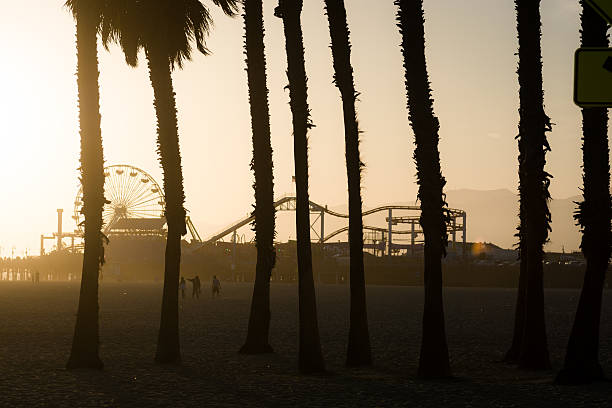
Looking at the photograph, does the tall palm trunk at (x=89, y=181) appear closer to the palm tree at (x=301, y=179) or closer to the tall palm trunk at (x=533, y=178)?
the palm tree at (x=301, y=179)

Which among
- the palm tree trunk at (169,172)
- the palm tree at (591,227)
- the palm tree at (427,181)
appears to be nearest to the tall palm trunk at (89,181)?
the palm tree trunk at (169,172)

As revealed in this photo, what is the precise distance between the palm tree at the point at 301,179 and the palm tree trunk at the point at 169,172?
316cm

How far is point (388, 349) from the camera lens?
24953 millimetres

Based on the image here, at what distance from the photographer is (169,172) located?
2153cm

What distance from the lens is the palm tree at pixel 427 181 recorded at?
17.8 meters

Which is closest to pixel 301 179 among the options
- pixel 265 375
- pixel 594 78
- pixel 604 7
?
pixel 265 375

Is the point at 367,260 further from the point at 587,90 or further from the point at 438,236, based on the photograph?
the point at 587,90

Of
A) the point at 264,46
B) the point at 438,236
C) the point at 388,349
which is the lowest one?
the point at 388,349

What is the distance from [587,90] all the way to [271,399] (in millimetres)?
10278

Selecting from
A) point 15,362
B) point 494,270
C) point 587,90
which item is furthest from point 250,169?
point 494,270

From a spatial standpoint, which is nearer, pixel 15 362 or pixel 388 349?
pixel 15 362

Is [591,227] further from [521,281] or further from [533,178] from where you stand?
[521,281]

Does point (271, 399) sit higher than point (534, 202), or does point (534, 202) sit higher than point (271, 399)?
point (534, 202)

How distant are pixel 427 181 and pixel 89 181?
7340 mm
